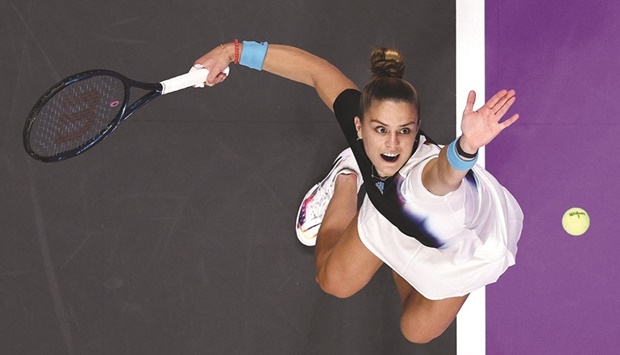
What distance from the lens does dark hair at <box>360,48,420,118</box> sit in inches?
98.2

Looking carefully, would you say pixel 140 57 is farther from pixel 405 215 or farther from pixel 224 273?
pixel 405 215

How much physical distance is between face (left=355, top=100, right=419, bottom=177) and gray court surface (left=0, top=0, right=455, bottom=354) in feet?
3.36

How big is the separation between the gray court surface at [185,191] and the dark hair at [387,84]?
95cm

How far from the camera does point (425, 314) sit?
3021 mm

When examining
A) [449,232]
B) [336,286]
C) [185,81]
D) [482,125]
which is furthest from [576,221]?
[185,81]

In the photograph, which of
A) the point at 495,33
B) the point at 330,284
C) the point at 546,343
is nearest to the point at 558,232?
the point at 546,343

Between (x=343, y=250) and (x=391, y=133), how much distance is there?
0.62 metres

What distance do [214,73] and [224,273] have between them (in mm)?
917

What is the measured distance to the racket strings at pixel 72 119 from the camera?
2914 millimetres

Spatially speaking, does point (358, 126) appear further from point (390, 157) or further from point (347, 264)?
point (347, 264)

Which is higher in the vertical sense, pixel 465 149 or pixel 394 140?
pixel 394 140

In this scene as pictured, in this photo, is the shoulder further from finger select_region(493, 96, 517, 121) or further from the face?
finger select_region(493, 96, 517, 121)

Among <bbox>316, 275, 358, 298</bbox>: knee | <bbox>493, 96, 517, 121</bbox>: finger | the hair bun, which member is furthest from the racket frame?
<bbox>493, 96, 517, 121</bbox>: finger

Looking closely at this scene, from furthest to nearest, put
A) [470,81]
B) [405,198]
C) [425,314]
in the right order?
1. [470,81]
2. [425,314]
3. [405,198]
